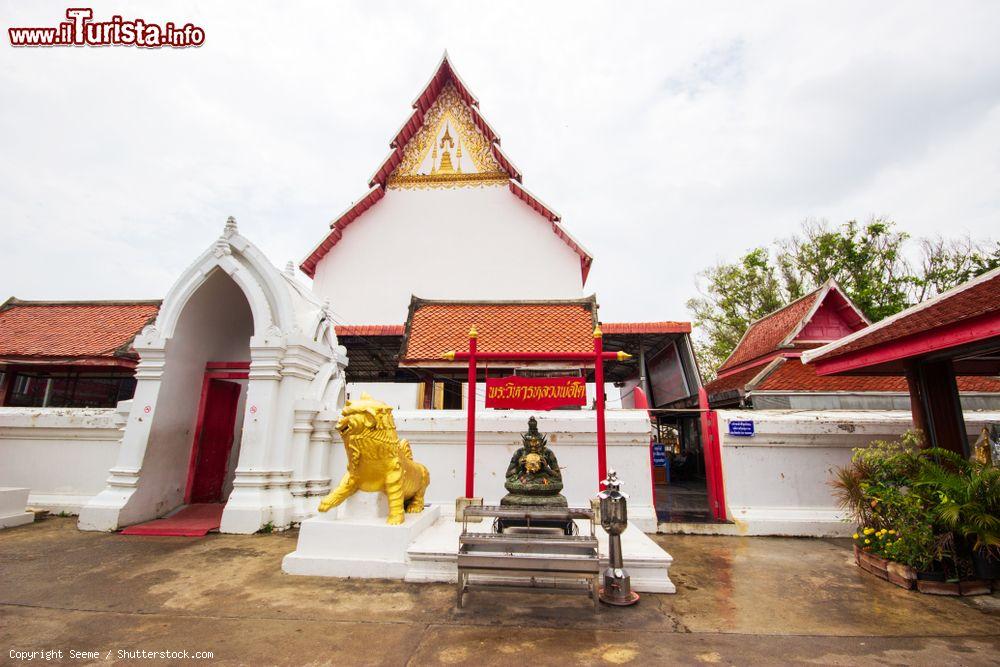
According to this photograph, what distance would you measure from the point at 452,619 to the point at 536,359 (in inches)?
141

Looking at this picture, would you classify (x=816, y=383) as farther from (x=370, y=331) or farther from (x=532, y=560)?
(x=370, y=331)

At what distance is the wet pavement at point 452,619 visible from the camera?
9.52ft

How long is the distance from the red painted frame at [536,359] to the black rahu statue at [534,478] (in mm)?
605

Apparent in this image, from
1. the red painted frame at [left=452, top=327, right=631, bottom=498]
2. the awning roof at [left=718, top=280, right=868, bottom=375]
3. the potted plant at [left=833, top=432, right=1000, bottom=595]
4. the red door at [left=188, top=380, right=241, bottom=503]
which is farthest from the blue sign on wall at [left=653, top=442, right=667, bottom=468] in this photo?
the red door at [left=188, top=380, right=241, bottom=503]

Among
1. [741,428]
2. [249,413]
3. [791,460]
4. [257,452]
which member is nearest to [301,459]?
[257,452]

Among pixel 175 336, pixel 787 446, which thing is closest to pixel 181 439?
pixel 175 336

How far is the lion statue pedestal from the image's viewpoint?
4387 mm

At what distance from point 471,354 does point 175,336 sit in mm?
4751

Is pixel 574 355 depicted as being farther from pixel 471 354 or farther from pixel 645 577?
pixel 645 577

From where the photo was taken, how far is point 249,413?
650 centimetres

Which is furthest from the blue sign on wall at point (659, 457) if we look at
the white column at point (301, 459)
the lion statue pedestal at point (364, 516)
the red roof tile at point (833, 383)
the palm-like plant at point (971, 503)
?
the lion statue pedestal at point (364, 516)

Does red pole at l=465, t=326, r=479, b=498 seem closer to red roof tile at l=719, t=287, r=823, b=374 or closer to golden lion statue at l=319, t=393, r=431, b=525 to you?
golden lion statue at l=319, t=393, r=431, b=525

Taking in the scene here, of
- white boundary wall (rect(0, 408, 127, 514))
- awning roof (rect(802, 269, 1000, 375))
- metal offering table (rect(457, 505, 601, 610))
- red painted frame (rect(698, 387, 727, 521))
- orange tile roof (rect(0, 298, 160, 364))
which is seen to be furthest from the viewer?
orange tile roof (rect(0, 298, 160, 364))

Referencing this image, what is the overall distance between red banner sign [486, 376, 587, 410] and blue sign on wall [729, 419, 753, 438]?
9.12 feet
